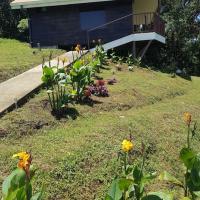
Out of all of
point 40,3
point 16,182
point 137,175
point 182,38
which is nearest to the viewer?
point 16,182

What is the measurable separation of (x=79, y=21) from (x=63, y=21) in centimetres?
71

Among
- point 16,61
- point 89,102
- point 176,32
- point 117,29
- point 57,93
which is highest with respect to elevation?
point 57,93

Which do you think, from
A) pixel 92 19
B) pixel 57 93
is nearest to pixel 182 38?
pixel 92 19

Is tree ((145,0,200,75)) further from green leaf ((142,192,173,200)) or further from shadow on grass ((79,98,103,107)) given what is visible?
green leaf ((142,192,173,200))

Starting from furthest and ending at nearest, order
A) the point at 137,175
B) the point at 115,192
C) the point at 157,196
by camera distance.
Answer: the point at 137,175 → the point at 157,196 → the point at 115,192

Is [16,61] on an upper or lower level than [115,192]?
lower

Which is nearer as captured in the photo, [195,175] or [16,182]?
[16,182]

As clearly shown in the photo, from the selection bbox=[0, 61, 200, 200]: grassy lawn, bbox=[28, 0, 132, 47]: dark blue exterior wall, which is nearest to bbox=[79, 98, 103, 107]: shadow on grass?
bbox=[0, 61, 200, 200]: grassy lawn

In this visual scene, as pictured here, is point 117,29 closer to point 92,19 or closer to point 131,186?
point 92,19

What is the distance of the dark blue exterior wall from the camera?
78.0 ft

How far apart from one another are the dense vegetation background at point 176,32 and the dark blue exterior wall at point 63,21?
2.55 meters

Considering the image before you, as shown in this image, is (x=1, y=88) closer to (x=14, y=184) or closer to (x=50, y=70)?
(x=50, y=70)

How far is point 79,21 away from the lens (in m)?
24.2

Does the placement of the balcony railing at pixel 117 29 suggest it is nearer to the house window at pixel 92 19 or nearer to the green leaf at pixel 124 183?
the house window at pixel 92 19
